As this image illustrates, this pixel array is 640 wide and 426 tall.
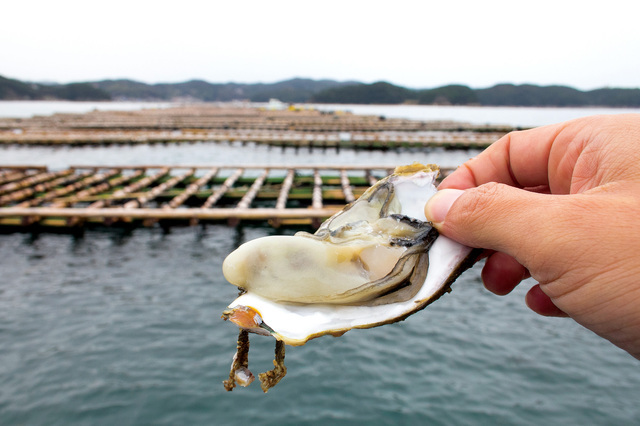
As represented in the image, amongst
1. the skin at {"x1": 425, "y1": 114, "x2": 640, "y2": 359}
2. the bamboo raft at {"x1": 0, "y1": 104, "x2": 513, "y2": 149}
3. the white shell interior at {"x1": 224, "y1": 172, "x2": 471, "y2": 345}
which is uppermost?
the skin at {"x1": 425, "y1": 114, "x2": 640, "y2": 359}

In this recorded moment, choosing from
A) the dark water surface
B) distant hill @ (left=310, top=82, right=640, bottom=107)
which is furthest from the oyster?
distant hill @ (left=310, top=82, right=640, bottom=107)

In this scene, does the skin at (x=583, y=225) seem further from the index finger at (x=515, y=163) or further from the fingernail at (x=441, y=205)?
the index finger at (x=515, y=163)

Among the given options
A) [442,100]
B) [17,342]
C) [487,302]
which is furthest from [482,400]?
[442,100]

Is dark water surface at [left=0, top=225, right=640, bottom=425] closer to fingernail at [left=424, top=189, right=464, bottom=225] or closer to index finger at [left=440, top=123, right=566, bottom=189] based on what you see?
index finger at [left=440, top=123, right=566, bottom=189]

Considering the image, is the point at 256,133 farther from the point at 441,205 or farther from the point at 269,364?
the point at 441,205

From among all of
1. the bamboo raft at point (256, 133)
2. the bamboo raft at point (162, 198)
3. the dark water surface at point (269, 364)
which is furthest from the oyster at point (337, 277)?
the bamboo raft at point (256, 133)

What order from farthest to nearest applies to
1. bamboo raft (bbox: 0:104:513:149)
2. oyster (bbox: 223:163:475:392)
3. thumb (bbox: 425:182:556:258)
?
bamboo raft (bbox: 0:104:513:149), oyster (bbox: 223:163:475:392), thumb (bbox: 425:182:556:258)

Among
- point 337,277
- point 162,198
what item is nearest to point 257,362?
point 337,277

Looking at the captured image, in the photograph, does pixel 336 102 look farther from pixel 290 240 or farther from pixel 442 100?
pixel 290 240
